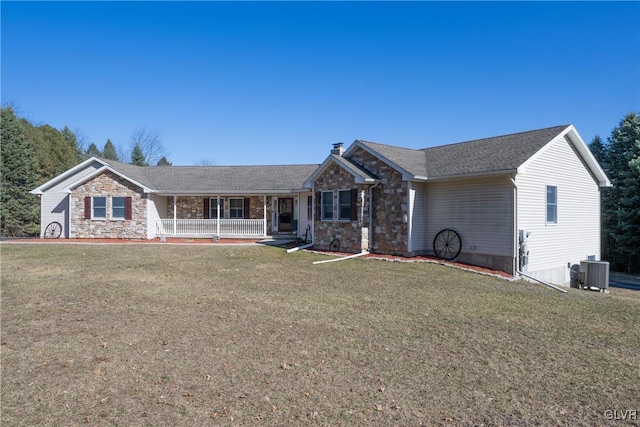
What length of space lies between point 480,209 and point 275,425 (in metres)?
11.8

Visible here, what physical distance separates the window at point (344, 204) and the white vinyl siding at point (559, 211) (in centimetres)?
640

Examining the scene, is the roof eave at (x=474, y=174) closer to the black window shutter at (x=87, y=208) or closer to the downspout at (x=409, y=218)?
the downspout at (x=409, y=218)

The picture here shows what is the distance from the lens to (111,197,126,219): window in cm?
2152

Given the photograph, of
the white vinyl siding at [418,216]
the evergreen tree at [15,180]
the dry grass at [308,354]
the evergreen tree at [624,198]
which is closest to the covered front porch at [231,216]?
the white vinyl siding at [418,216]

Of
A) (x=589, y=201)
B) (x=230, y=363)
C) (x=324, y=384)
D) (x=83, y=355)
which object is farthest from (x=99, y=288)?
(x=589, y=201)

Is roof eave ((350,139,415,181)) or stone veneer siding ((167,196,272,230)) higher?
roof eave ((350,139,415,181))

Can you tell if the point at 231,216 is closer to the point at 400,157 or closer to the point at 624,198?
the point at 400,157

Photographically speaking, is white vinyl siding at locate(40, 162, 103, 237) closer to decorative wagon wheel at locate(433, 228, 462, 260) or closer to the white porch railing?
the white porch railing

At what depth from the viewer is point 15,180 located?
3412 centimetres

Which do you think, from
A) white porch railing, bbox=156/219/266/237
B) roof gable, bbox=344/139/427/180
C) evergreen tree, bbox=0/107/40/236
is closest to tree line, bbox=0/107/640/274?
evergreen tree, bbox=0/107/40/236

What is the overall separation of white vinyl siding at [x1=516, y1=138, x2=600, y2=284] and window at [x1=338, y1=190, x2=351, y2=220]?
6.40 metres

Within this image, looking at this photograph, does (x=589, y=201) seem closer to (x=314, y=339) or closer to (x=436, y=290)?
(x=436, y=290)

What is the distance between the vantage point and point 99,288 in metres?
9.08

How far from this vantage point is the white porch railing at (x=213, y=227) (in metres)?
22.0
